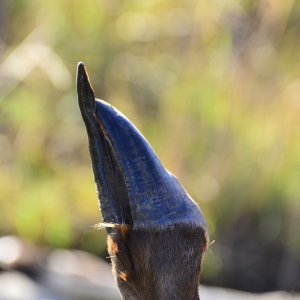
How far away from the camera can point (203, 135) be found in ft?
16.9

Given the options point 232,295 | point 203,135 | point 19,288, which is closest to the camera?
point 19,288

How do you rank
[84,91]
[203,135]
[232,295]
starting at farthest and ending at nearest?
[203,135], [232,295], [84,91]

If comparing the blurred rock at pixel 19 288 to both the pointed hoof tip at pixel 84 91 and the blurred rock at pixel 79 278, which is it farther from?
the pointed hoof tip at pixel 84 91

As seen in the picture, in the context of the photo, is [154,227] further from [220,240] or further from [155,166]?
[220,240]

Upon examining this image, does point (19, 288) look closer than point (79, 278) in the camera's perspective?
Yes

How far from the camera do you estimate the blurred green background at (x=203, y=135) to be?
5.03 meters

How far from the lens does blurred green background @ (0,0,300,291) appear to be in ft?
16.5

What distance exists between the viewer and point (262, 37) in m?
5.16

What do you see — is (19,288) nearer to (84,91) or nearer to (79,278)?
(79,278)

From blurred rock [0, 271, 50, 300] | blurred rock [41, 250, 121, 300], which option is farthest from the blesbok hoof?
blurred rock [41, 250, 121, 300]

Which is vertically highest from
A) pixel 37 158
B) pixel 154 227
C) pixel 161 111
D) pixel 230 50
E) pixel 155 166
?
pixel 230 50

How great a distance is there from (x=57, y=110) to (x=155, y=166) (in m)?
3.93

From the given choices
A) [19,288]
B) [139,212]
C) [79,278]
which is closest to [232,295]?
[79,278]

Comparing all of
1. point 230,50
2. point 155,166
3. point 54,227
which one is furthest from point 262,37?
point 155,166
